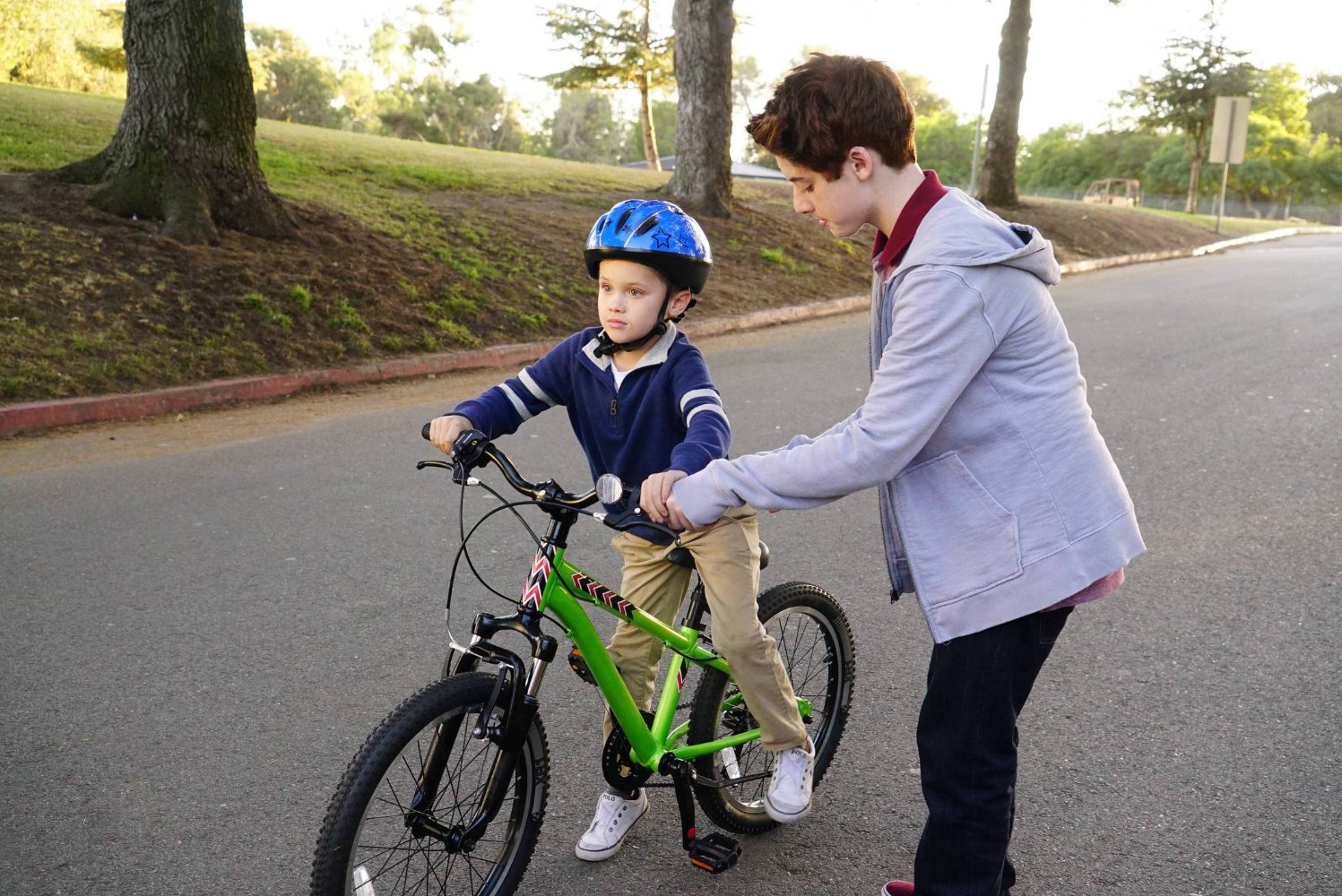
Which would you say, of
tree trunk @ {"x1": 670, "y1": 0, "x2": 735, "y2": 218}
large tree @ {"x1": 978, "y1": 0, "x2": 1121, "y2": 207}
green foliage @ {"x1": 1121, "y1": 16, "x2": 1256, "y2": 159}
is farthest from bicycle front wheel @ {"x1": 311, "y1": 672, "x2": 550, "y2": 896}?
green foliage @ {"x1": 1121, "y1": 16, "x2": 1256, "y2": 159}

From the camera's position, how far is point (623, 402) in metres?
2.84

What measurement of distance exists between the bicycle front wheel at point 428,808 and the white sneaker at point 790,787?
27.5 inches

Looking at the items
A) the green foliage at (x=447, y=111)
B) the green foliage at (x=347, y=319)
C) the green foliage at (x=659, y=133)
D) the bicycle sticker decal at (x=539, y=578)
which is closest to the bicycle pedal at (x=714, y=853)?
the bicycle sticker decal at (x=539, y=578)

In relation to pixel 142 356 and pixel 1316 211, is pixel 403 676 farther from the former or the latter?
pixel 1316 211

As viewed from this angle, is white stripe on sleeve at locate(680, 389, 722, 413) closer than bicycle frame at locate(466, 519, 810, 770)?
No

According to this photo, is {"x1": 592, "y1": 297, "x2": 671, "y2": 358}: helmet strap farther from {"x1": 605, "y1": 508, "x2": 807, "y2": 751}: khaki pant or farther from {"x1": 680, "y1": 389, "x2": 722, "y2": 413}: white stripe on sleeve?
{"x1": 605, "y1": 508, "x2": 807, "y2": 751}: khaki pant

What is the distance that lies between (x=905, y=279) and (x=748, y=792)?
69.6 inches

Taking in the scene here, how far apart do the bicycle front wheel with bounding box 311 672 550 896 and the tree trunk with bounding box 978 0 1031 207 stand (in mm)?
21723

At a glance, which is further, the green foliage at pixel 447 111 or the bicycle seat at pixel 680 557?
the green foliage at pixel 447 111

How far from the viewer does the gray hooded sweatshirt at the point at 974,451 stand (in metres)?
2.15

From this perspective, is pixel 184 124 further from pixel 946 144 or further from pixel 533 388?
pixel 946 144

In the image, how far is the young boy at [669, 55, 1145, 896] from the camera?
216cm

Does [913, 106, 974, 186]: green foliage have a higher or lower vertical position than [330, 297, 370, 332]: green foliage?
higher

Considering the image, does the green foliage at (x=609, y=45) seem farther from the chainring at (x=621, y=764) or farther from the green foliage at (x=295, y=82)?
the chainring at (x=621, y=764)
